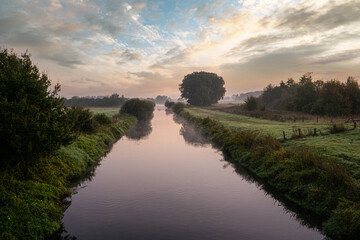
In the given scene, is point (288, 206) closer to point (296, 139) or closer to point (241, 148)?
point (241, 148)

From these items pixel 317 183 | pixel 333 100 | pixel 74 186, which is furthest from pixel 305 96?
pixel 74 186

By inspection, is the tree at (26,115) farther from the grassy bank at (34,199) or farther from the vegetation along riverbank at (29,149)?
the grassy bank at (34,199)

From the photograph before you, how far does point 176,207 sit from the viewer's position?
12.0m

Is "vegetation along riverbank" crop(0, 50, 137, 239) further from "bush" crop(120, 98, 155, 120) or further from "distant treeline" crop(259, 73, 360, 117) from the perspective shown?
"bush" crop(120, 98, 155, 120)

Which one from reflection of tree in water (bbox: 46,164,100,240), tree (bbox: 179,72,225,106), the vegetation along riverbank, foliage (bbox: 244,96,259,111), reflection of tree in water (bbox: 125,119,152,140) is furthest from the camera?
tree (bbox: 179,72,225,106)

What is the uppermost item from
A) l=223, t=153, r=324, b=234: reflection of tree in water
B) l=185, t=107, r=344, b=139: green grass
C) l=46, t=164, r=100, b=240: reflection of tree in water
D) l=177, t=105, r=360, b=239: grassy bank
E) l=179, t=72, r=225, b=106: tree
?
l=179, t=72, r=225, b=106: tree

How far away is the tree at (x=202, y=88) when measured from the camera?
397 feet

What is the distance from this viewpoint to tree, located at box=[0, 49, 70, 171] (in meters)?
9.95

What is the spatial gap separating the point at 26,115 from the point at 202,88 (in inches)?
4429

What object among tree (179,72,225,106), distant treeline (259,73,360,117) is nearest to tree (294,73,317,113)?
distant treeline (259,73,360,117)

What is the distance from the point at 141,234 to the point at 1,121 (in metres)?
7.72

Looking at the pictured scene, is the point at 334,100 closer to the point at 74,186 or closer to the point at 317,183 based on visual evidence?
the point at 317,183

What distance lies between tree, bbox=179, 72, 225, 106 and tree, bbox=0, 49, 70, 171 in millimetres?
109118

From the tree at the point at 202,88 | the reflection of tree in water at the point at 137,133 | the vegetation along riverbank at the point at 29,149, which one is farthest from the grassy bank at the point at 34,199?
the tree at the point at 202,88
